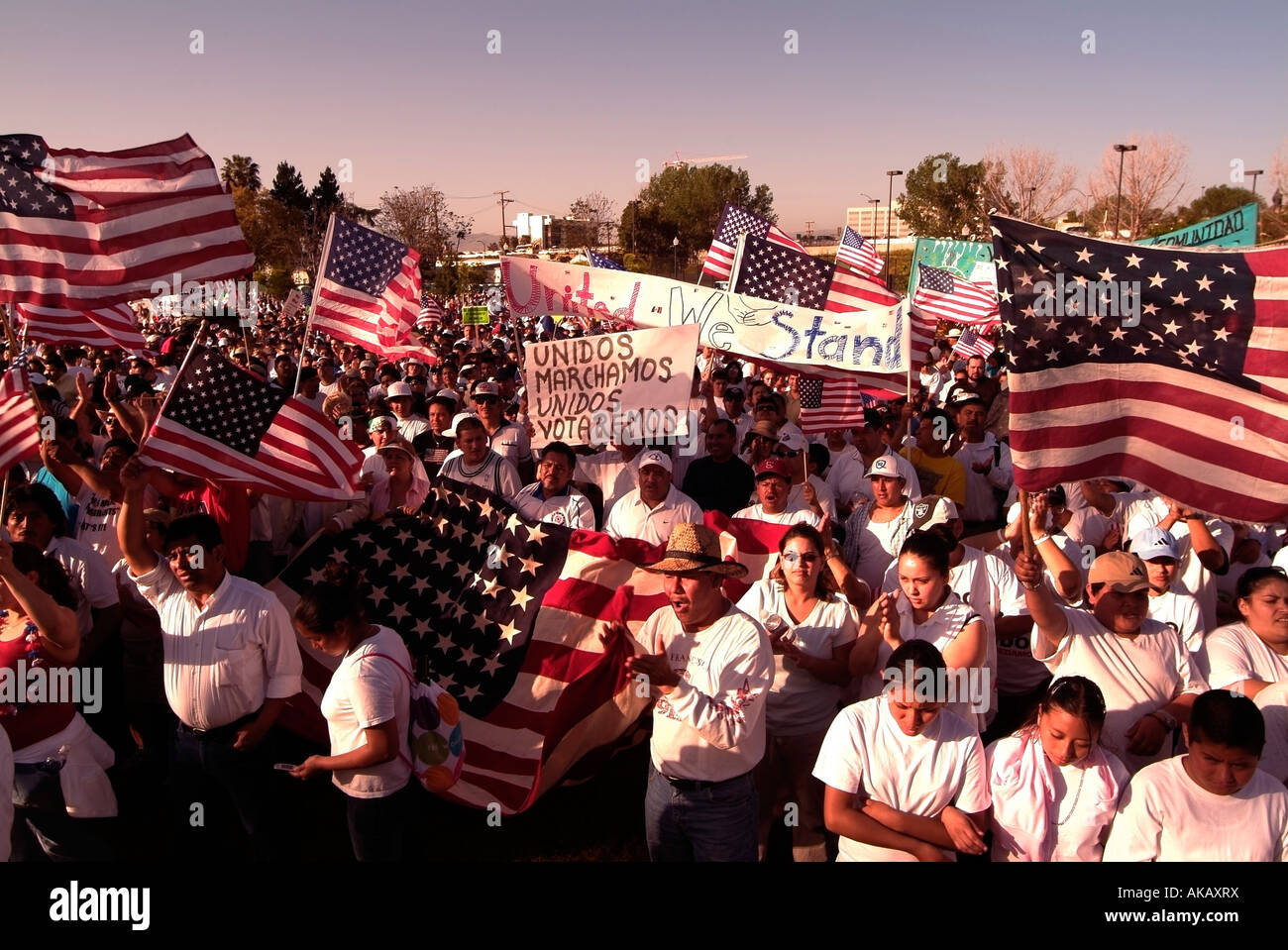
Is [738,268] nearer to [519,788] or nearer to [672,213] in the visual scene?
[519,788]

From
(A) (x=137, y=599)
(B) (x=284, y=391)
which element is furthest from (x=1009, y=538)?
(A) (x=137, y=599)

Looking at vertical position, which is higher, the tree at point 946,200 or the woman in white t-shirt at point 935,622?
the tree at point 946,200

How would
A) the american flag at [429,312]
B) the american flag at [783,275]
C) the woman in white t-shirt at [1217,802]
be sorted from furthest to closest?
the american flag at [429,312] < the american flag at [783,275] < the woman in white t-shirt at [1217,802]

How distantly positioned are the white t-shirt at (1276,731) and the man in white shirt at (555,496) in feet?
13.8

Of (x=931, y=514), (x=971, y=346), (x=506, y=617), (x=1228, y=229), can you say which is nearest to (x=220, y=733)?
(x=506, y=617)

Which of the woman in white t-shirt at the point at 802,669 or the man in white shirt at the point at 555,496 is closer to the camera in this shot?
the woman in white t-shirt at the point at 802,669

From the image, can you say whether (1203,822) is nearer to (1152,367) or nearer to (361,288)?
(1152,367)

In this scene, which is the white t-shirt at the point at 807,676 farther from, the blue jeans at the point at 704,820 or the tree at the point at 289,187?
the tree at the point at 289,187

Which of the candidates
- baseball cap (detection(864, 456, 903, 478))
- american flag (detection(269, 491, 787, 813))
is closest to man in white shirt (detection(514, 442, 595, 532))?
american flag (detection(269, 491, 787, 813))

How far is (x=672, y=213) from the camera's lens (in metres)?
76.1

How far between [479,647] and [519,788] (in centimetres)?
87

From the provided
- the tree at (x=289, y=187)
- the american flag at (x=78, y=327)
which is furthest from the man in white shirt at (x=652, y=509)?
the tree at (x=289, y=187)

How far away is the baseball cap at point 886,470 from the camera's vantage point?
6512 millimetres

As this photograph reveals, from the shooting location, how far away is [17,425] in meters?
5.80
